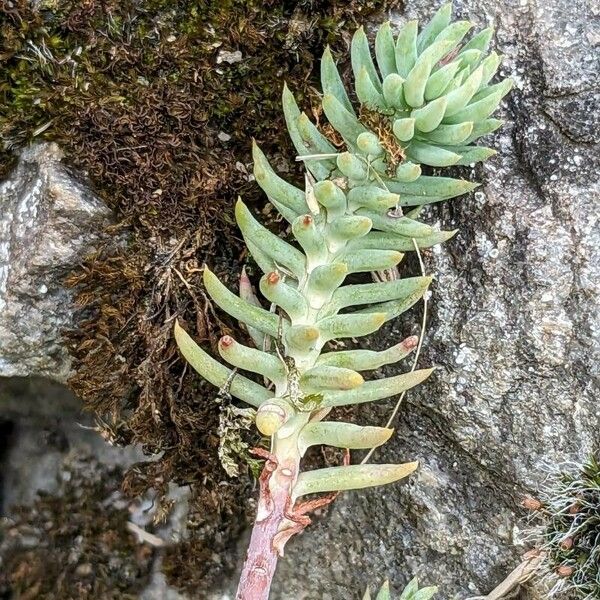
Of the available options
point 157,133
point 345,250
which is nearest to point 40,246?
point 157,133

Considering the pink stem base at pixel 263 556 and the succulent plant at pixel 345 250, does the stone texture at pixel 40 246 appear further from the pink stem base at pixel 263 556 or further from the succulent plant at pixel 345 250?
the pink stem base at pixel 263 556

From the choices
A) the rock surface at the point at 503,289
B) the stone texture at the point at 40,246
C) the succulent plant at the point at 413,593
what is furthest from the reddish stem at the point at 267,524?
the stone texture at the point at 40,246

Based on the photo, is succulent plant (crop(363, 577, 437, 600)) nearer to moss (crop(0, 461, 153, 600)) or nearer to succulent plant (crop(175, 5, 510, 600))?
succulent plant (crop(175, 5, 510, 600))

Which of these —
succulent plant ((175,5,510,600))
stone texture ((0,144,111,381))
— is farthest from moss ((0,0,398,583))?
succulent plant ((175,5,510,600))

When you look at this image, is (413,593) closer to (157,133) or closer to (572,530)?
(572,530)

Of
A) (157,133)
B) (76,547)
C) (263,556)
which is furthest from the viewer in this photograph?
(76,547)

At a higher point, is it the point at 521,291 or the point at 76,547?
the point at 521,291

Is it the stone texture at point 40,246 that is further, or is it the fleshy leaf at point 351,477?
the stone texture at point 40,246
